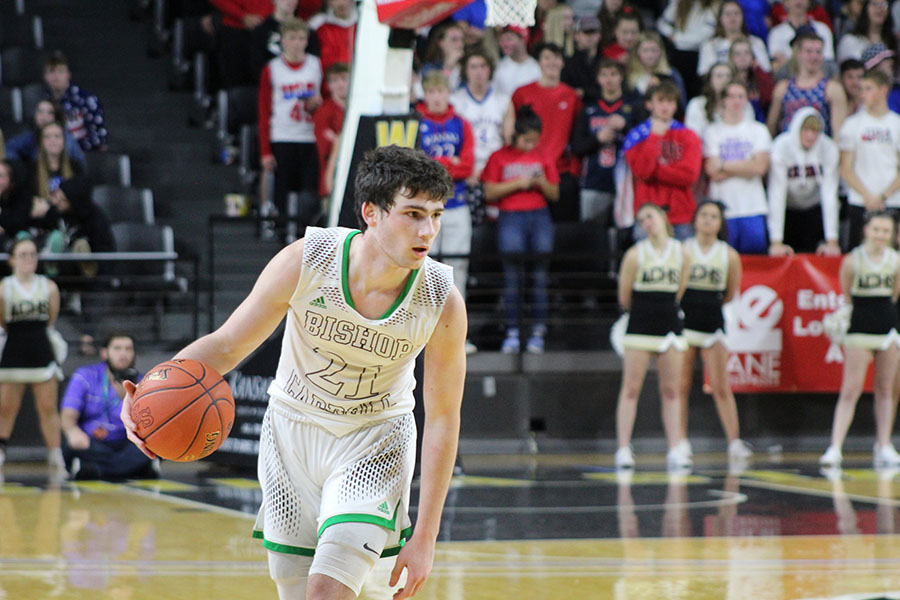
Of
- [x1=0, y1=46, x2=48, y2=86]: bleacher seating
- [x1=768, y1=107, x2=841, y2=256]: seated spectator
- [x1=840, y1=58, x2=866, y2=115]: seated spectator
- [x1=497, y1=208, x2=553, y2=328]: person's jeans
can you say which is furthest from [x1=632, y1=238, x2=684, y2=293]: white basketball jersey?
[x1=0, y1=46, x2=48, y2=86]: bleacher seating

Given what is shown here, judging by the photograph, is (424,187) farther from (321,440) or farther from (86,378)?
(86,378)

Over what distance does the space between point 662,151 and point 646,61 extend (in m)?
1.30

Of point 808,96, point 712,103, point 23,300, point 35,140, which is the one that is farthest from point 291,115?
point 808,96

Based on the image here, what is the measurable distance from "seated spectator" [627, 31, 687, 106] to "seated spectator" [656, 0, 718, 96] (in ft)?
3.23

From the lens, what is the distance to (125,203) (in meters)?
12.1

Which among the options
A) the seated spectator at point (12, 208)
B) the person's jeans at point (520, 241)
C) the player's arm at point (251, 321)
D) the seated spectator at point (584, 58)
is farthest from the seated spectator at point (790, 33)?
the player's arm at point (251, 321)

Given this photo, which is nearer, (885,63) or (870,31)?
(885,63)

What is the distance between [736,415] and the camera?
11055mm

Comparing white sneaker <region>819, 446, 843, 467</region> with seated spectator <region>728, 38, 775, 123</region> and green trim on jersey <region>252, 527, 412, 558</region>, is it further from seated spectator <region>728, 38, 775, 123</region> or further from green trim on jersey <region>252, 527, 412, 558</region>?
green trim on jersey <region>252, 527, 412, 558</region>

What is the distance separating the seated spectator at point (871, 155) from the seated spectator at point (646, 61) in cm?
161

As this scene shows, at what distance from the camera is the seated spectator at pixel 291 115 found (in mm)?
11758

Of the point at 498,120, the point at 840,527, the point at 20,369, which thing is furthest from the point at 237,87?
the point at 840,527

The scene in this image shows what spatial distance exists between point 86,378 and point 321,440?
6221 millimetres

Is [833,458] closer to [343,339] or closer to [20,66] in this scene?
[343,339]
